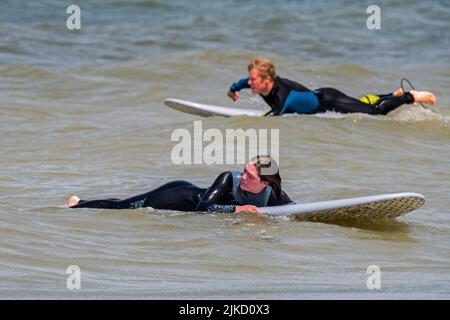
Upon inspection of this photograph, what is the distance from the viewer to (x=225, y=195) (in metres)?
9.45

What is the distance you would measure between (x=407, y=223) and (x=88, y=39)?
561 inches

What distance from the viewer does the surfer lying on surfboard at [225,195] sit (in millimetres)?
9141

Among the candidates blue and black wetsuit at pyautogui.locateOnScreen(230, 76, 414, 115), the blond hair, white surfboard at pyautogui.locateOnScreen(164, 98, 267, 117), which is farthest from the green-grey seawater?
the blond hair

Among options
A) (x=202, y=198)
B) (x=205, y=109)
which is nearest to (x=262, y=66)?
(x=205, y=109)

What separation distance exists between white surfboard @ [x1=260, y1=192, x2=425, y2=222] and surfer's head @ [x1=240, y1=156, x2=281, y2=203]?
9.8 inches

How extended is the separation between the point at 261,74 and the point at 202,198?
4.16 metres

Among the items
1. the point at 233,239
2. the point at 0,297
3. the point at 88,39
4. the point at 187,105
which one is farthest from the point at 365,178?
the point at 88,39

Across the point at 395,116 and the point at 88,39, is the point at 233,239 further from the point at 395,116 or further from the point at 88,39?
Result: the point at 88,39

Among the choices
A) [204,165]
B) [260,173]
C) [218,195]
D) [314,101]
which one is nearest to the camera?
[260,173]

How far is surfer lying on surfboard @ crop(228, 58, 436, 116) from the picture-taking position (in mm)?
13617

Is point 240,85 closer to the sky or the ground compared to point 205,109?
closer to the sky

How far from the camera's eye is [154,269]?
25.7 ft

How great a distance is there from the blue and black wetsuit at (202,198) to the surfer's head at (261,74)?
376cm

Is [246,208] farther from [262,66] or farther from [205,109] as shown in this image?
[205,109]
